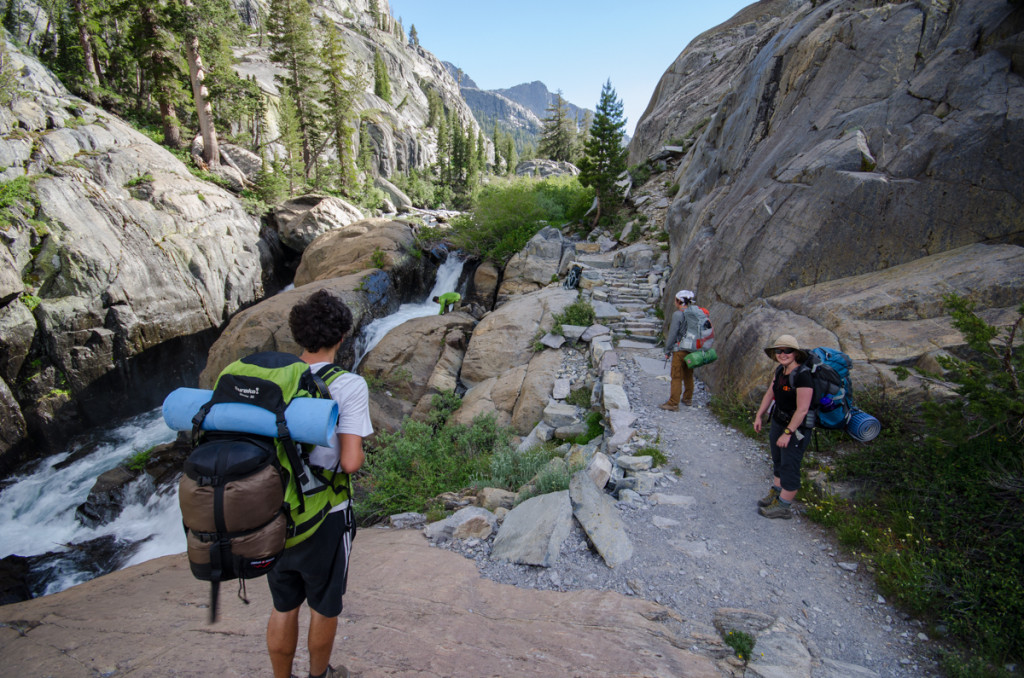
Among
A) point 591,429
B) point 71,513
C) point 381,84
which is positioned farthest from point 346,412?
point 381,84

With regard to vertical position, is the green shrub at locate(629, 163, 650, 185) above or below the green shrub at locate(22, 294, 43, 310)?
above

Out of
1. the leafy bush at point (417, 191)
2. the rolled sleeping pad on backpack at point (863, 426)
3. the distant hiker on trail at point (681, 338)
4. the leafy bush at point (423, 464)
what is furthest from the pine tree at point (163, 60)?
the rolled sleeping pad on backpack at point (863, 426)

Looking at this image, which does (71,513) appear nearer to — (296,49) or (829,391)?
(829,391)

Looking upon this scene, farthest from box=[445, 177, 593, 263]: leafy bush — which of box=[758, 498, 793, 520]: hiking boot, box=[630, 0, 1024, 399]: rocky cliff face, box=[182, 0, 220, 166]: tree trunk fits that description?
box=[758, 498, 793, 520]: hiking boot

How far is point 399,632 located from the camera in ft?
10.2

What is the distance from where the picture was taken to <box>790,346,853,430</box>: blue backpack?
13.6ft

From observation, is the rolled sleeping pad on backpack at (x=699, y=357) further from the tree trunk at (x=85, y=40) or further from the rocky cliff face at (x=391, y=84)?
the tree trunk at (x=85, y=40)

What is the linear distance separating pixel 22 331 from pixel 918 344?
18.8 m

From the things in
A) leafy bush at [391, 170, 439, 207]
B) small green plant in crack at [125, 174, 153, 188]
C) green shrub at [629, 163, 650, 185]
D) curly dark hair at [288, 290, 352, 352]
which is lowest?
curly dark hair at [288, 290, 352, 352]

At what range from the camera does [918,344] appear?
5.00 meters

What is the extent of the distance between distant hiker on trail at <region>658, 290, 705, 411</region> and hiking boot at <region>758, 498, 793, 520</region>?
2568mm

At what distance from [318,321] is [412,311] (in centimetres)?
1403

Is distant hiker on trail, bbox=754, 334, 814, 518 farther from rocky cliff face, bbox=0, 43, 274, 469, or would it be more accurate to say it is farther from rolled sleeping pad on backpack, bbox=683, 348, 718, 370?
rocky cliff face, bbox=0, 43, 274, 469

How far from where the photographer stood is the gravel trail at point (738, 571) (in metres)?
3.08
